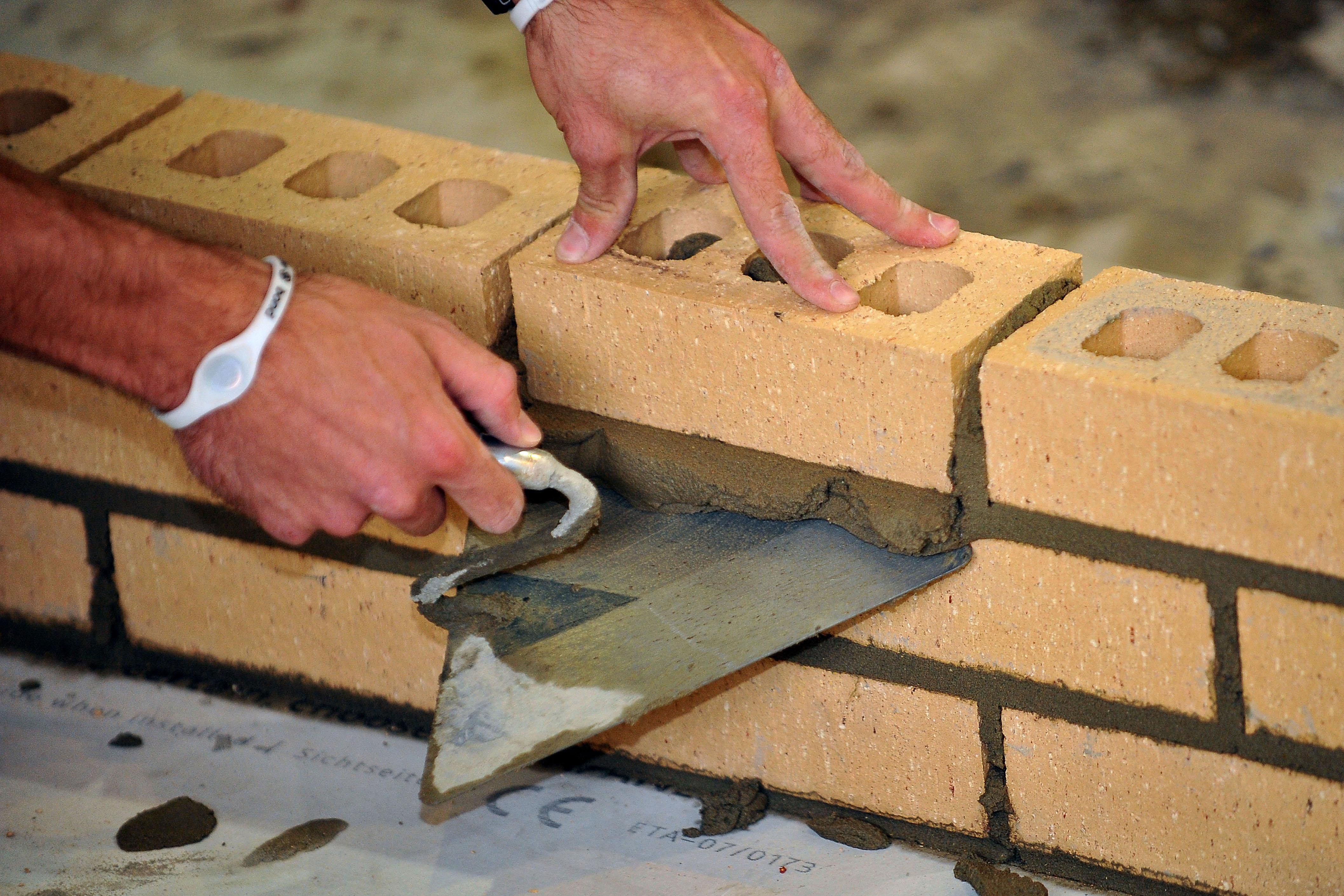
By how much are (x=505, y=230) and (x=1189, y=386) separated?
3.48 feet

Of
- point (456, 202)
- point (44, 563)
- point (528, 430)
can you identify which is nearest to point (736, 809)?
point (528, 430)

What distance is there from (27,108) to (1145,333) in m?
2.09

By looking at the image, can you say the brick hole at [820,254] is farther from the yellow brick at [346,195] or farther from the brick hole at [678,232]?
the yellow brick at [346,195]

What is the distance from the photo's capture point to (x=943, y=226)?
2.18m

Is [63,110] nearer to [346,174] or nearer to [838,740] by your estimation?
[346,174]

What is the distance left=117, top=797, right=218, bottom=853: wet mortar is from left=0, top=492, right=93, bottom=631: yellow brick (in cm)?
51

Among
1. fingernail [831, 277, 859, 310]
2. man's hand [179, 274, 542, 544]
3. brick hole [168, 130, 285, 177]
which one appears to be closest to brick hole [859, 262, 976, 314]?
fingernail [831, 277, 859, 310]

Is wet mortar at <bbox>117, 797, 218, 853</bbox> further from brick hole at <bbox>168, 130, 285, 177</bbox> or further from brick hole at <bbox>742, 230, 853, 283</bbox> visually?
brick hole at <bbox>742, 230, 853, 283</bbox>

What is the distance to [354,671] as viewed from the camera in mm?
2580

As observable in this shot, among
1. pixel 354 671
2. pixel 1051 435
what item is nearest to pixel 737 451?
A: pixel 1051 435

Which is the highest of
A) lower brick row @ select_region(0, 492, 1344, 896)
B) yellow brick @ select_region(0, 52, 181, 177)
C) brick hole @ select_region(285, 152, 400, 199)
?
yellow brick @ select_region(0, 52, 181, 177)

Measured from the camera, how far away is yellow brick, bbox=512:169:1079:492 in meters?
1.96

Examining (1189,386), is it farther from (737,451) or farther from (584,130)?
(584,130)

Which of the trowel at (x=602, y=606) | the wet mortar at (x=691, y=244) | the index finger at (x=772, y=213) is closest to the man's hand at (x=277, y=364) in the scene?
the trowel at (x=602, y=606)
